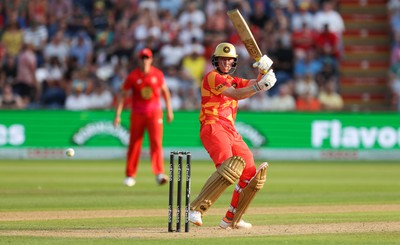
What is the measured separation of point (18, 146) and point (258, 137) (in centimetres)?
583

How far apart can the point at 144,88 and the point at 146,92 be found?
0.08 metres

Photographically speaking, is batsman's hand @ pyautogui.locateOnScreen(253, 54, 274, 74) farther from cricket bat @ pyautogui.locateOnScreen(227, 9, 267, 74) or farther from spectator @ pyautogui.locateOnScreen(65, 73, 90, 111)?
spectator @ pyautogui.locateOnScreen(65, 73, 90, 111)

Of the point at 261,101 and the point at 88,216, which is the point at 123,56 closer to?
the point at 261,101

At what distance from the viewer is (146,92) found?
17.7 meters

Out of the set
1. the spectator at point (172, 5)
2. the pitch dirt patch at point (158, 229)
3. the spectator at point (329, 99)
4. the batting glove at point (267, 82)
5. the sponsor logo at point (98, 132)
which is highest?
the spectator at point (172, 5)

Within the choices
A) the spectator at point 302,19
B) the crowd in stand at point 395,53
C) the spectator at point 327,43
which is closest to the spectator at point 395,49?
the crowd in stand at point 395,53

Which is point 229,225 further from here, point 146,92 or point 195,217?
point 146,92

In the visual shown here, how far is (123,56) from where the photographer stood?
2814 cm

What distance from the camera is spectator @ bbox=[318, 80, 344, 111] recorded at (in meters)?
26.9

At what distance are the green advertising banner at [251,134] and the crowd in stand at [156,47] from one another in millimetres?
672

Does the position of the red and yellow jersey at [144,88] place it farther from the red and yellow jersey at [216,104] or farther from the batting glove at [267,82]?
the batting glove at [267,82]

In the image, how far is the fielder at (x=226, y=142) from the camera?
1112cm

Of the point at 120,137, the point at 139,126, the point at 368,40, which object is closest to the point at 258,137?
the point at 120,137

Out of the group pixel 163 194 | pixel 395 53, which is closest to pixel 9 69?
pixel 395 53
